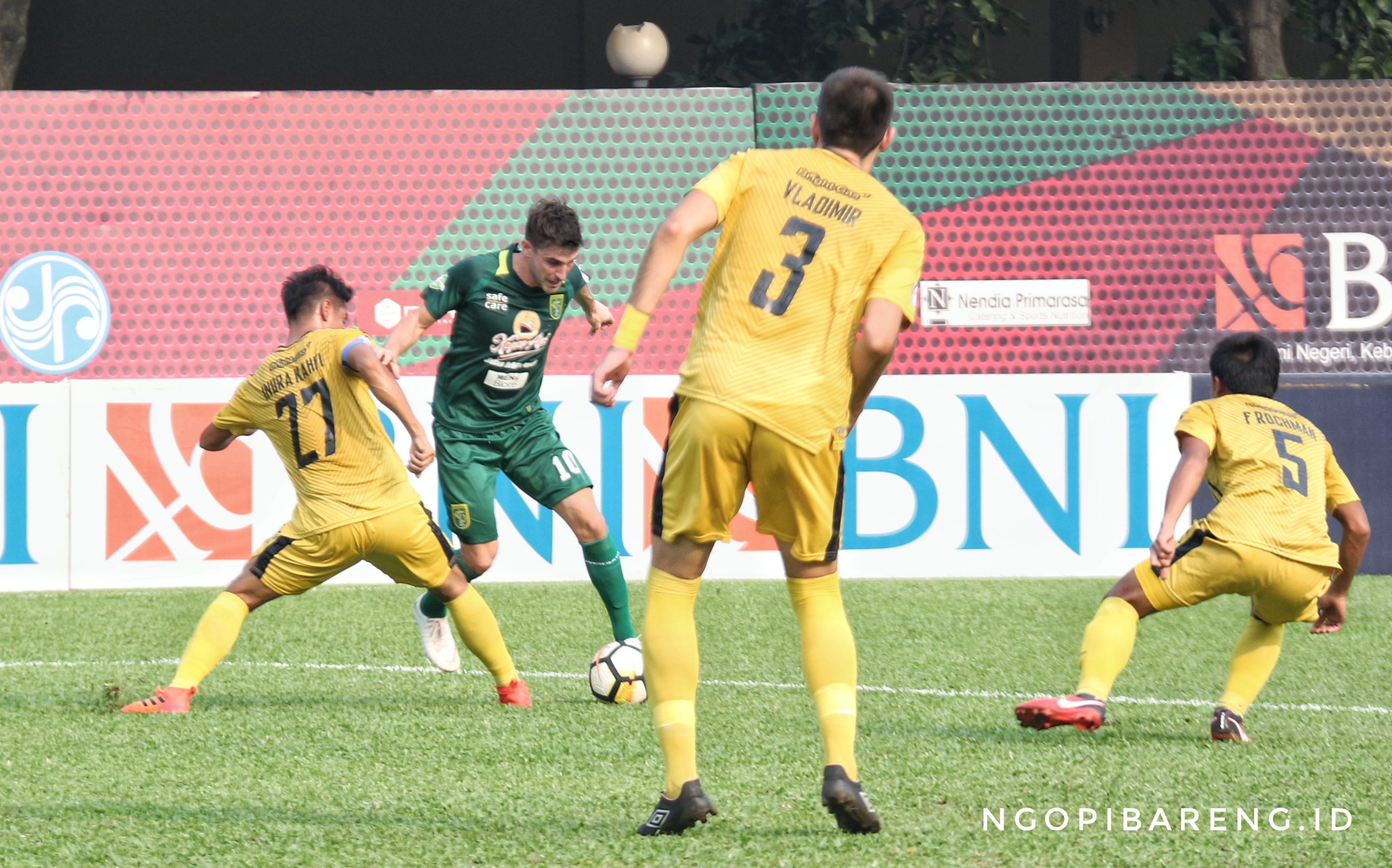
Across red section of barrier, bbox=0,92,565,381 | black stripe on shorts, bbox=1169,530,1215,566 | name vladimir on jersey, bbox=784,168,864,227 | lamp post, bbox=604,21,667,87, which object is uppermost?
lamp post, bbox=604,21,667,87

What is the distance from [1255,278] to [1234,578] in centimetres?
736

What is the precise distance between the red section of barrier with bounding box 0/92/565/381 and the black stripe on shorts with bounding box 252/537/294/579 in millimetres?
6022

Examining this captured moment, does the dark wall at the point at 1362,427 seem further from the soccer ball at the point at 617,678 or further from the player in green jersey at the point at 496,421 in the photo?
the soccer ball at the point at 617,678

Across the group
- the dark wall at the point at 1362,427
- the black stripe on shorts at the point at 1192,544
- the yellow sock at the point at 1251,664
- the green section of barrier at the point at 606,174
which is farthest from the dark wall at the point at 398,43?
the black stripe on shorts at the point at 1192,544

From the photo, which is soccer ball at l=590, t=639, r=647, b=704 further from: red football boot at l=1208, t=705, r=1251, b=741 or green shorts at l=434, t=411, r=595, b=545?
red football boot at l=1208, t=705, r=1251, b=741

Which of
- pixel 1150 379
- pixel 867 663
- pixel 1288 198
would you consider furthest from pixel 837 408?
pixel 1288 198

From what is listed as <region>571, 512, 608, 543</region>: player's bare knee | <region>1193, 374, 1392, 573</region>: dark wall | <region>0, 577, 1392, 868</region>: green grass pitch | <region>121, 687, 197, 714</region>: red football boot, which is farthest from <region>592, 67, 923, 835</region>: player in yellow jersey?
<region>1193, 374, 1392, 573</region>: dark wall

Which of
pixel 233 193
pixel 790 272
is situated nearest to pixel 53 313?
pixel 233 193

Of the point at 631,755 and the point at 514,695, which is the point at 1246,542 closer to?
the point at 631,755

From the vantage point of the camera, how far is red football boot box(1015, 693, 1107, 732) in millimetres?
4750

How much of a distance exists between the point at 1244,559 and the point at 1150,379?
5328 mm

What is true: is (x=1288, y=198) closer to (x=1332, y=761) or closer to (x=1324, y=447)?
(x=1324, y=447)

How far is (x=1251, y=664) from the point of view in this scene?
202 inches

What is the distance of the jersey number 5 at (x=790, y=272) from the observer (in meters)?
3.64
